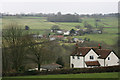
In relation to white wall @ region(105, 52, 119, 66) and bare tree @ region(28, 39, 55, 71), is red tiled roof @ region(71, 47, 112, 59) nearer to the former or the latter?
white wall @ region(105, 52, 119, 66)

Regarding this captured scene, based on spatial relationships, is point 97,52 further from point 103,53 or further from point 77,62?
point 77,62

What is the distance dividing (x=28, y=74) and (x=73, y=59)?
47.5ft

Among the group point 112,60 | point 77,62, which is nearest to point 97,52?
point 112,60

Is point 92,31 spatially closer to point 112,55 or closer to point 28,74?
point 112,55

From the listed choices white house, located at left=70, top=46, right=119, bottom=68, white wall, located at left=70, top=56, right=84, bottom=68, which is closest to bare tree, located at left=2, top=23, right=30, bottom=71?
white wall, located at left=70, top=56, right=84, bottom=68

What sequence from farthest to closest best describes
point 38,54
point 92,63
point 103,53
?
point 103,53, point 38,54, point 92,63

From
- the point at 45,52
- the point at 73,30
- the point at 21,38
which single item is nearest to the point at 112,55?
the point at 45,52

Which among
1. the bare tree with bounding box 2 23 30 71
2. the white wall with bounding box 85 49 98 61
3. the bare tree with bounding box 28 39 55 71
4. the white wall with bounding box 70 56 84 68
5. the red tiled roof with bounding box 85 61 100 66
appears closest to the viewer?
the bare tree with bounding box 2 23 30 71

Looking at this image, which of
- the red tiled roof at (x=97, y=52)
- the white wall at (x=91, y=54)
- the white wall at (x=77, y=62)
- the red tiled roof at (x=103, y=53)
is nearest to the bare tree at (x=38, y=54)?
the white wall at (x=77, y=62)

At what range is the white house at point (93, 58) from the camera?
3878cm

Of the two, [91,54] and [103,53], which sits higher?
[103,53]

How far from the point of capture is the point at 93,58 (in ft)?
129

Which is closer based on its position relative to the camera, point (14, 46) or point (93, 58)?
point (14, 46)

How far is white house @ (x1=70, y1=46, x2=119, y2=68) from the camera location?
38781 mm
